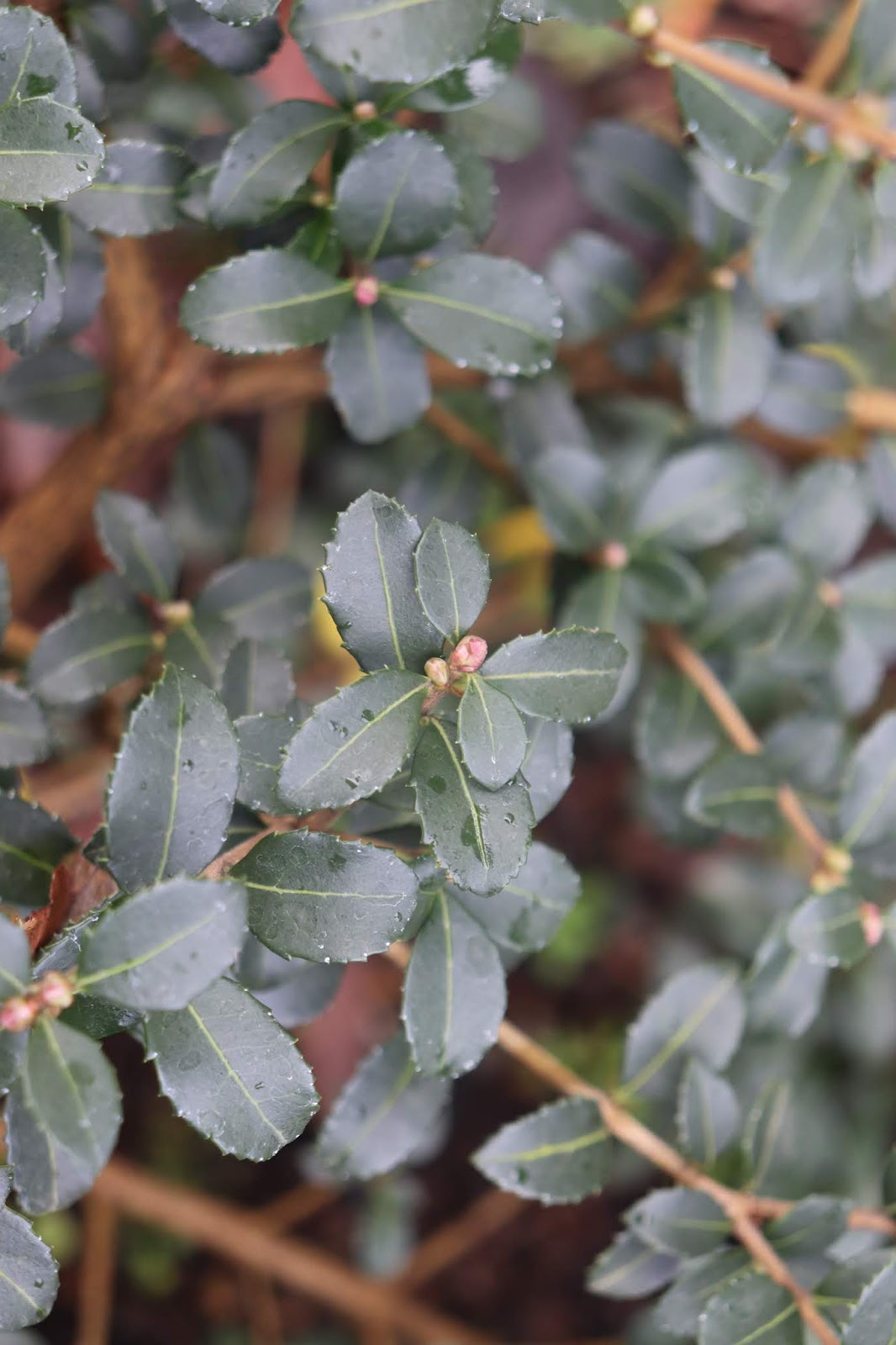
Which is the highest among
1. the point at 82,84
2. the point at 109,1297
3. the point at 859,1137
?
the point at 82,84

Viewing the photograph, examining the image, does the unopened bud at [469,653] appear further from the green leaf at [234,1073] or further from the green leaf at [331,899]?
the green leaf at [234,1073]

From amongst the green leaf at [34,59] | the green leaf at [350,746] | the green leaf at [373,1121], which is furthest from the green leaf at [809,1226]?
the green leaf at [34,59]

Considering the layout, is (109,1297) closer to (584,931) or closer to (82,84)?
(584,931)

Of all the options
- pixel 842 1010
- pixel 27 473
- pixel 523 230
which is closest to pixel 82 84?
pixel 27 473

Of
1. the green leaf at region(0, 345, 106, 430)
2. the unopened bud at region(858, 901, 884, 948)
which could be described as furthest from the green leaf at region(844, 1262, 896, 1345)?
the green leaf at region(0, 345, 106, 430)

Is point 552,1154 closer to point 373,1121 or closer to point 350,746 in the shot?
point 373,1121

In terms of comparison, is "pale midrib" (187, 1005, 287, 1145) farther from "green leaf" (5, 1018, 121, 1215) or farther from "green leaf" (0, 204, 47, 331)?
"green leaf" (0, 204, 47, 331)
